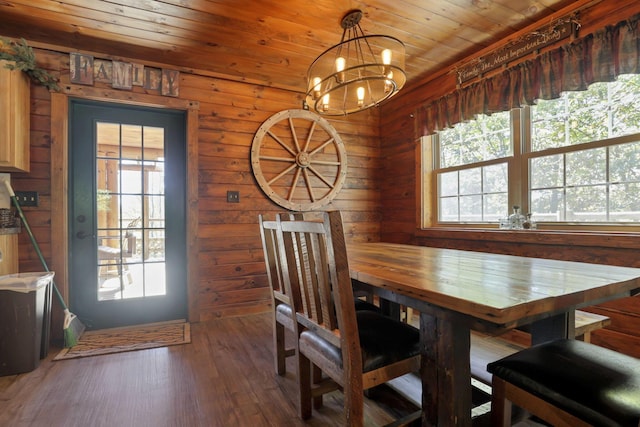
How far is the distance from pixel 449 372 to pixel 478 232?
197 centimetres

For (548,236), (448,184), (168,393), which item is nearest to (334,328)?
(168,393)

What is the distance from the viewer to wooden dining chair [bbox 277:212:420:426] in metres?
1.10

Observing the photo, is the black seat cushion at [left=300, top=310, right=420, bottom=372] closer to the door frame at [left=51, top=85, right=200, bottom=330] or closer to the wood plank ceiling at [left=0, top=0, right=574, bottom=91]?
the wood plank ceiling at [left=0, top=0, right=574, bottom=91]

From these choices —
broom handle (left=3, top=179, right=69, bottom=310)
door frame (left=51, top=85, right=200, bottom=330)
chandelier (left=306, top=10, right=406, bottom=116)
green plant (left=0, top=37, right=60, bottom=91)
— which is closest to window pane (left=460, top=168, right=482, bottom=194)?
chandelier (left=306, top=10, right=406, bottom=116)

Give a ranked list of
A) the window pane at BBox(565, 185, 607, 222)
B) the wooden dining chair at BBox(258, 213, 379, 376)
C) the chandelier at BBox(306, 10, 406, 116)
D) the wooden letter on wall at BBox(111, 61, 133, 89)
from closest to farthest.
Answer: the chandelier at BBox(306, 10, 406, 116) < the wooden dining chair at BBox(258, 213, 379, 376) < the window pane at BBox(565, 185, 607, 222) < the wooden letter on wall at BBox(111, 61, 133, 89)

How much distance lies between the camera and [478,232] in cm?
271

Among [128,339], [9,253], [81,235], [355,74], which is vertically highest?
[355,74]

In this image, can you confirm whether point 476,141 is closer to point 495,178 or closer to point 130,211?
point 495,178

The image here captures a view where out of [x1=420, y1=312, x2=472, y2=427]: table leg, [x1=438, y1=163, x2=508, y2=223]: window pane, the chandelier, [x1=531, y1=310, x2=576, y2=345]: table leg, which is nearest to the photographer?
[x1=420, y1=312, x2=472, y2=427]: table leg

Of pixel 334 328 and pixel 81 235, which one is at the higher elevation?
A: pixel 81 235

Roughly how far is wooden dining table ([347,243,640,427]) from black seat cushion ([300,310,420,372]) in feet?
0.39

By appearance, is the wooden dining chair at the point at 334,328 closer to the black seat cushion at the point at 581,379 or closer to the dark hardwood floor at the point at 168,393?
the dark hardwood floor at the point at 168,393

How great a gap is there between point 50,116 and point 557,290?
133 inches

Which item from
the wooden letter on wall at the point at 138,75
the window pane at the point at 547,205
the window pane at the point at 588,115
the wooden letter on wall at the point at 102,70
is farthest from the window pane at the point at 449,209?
the wooden letter on wall at the point at 102,70
